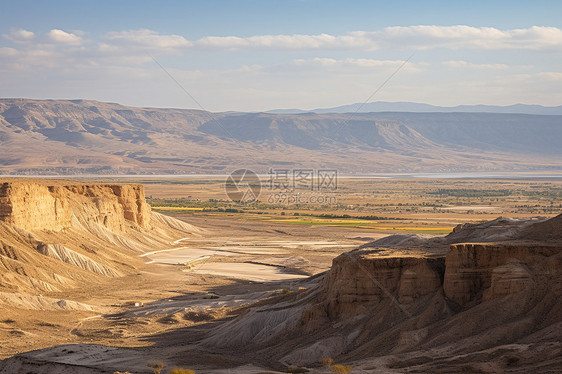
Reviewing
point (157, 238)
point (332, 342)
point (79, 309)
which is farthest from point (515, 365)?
point (157, 238)

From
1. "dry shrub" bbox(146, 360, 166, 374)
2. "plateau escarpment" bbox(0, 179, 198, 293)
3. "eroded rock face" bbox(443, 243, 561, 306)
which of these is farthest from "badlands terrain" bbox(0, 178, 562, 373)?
"dry shrub" bbox(146, 360, 166, 374)

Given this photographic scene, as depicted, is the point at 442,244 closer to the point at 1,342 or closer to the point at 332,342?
the point at 332,342

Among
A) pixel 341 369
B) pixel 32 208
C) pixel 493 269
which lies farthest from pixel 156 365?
pixel 32 208

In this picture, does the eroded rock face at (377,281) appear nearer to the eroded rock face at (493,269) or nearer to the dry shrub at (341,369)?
the eroded rock face at (493,269)

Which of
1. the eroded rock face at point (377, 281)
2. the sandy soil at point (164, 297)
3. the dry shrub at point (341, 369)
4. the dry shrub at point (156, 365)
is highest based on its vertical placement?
the eroded rock face at point (377, 281)

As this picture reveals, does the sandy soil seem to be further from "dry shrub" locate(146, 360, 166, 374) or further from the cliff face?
the cliff face

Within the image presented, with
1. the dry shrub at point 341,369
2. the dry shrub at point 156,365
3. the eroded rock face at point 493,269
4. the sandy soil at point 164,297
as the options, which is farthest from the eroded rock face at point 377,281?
the dry shrub at point 156,365

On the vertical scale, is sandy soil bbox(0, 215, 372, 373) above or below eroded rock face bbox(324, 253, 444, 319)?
below
